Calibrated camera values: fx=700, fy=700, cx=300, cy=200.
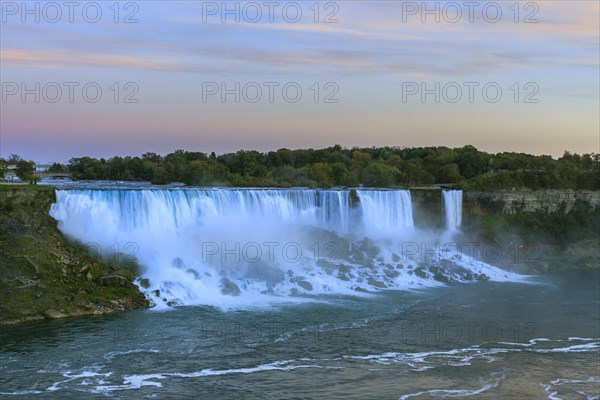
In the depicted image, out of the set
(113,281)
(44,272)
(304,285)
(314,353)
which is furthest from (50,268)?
(314,353)

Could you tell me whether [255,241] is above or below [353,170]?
below

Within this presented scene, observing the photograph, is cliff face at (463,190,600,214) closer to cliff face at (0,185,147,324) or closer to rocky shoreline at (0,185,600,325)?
rocky shoreline at (0,185,600,325)

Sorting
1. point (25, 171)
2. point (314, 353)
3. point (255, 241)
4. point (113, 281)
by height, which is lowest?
point (314, 353)

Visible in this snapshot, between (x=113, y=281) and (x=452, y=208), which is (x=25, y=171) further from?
(x=452, y=208)

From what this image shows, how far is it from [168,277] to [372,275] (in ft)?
34.7

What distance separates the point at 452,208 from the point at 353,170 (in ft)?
62.2

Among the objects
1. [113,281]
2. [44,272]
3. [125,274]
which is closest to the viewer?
[44,272]

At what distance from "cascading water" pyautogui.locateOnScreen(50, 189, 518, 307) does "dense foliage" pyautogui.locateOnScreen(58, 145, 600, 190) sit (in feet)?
37.3

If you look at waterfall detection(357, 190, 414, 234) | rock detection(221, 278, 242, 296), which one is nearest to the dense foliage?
waterfall detection(357, 190, 414, 234)

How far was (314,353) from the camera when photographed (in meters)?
20.7

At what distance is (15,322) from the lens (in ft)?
77.2

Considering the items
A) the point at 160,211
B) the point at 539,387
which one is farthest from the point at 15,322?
the point at 539,387

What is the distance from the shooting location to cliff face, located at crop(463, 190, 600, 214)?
153 ft

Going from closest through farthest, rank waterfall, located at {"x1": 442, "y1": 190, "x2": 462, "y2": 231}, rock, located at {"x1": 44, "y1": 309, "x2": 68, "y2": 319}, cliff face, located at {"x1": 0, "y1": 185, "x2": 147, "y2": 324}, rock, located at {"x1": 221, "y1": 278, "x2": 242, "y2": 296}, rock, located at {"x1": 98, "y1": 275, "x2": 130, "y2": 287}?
rock, located at {"x1": 44, "y1": 309, "x2": 68, "y2": 319} < cliff face, located at {"x1": 0, "y1": 185, "x2": 147, "y2": 324} < rock, located at {"x1": 98, "y1": 275, "x2": 130, "y2": 287} < rock, located at {"x1": 221, "y1": 278, "x2": 242, "y2": 296} < waterfall, located at {"x1": 442, "y1": 190, "x2": 462, "y2": 231}
